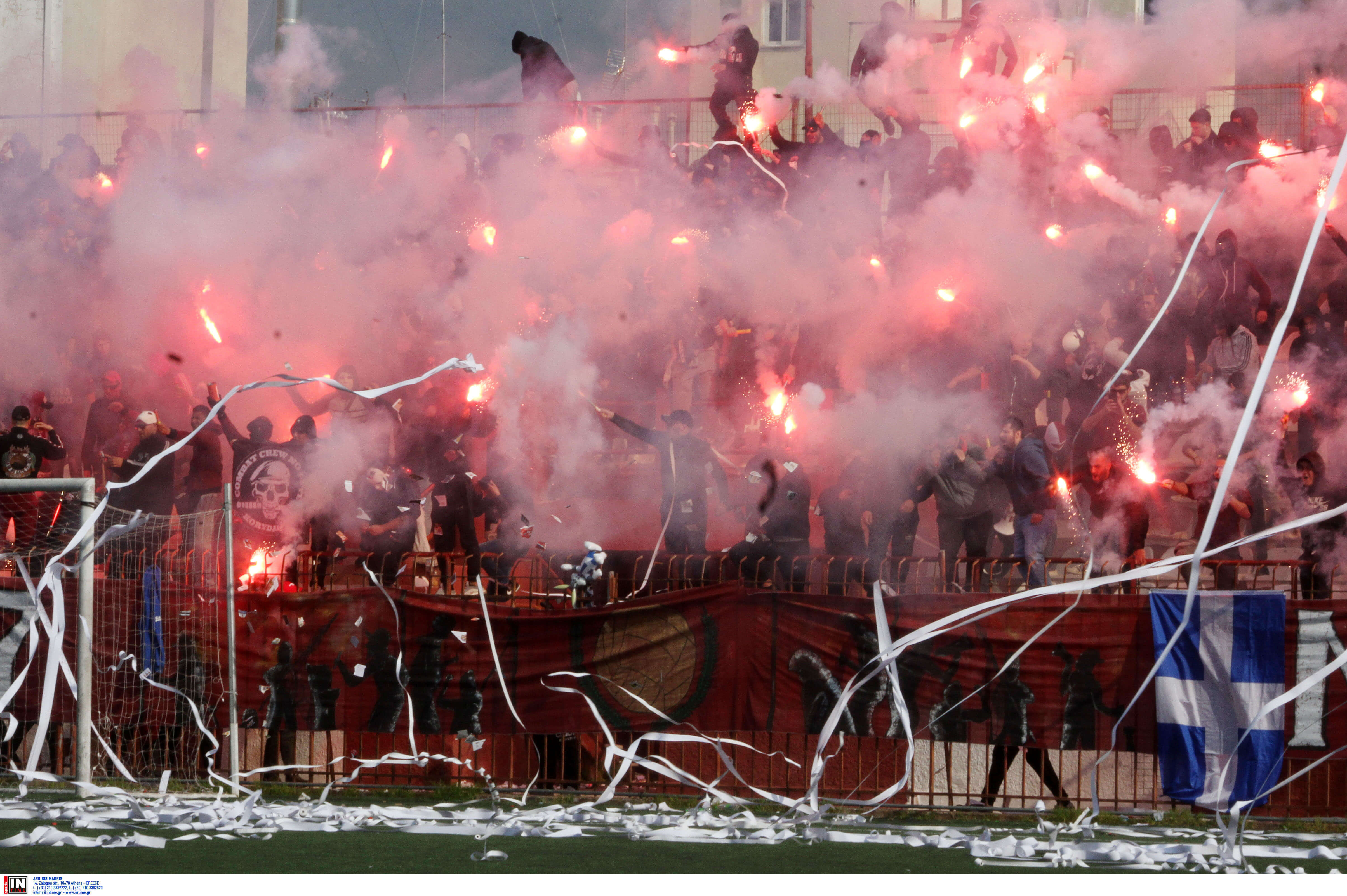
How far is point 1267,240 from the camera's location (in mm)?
9977

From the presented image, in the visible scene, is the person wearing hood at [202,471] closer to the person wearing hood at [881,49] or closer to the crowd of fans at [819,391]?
the crowd of fans at [819,391]

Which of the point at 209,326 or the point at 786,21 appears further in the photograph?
the point at 786,21

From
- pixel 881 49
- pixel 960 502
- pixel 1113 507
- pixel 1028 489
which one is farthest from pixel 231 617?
pixel 881 49

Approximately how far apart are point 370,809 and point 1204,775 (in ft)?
12.4

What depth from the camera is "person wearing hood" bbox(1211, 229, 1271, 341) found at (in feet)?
30.9

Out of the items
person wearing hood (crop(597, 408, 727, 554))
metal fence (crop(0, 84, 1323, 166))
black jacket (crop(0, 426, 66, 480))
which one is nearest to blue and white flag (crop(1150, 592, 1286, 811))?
person wearing hood (crop(597, 408, 727, 554))

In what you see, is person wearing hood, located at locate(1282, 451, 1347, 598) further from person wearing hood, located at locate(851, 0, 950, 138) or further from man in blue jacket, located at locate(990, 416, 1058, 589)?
person wearing hood, located at locate(851, 0, 950, 138)

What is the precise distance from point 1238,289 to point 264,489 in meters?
6.68

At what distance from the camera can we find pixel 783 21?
625 inches

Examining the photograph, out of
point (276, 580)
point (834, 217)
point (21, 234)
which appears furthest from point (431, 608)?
point (21, 234)

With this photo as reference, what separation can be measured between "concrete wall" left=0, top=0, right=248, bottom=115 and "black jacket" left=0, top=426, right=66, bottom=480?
14.6 feet

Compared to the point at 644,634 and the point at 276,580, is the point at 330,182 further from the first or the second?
the point at 644,634

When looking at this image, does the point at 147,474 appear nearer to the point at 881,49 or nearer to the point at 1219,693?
A: the point at 881,49

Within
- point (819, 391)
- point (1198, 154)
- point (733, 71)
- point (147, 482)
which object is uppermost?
point (733, 71)
